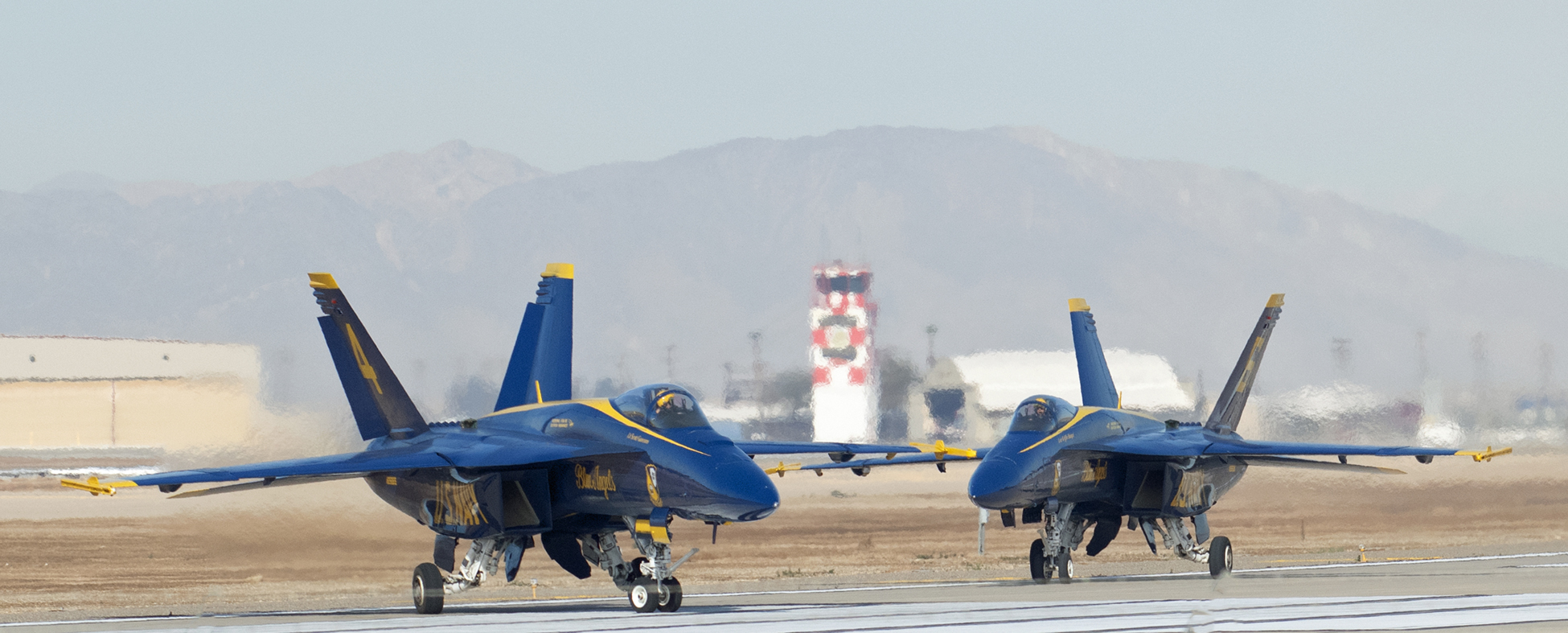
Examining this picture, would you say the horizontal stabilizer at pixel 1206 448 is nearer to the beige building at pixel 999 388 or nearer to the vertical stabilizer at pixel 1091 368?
the vertical stabilizer at pixel 1091 368

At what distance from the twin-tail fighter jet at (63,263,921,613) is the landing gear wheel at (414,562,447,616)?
2 centimetres

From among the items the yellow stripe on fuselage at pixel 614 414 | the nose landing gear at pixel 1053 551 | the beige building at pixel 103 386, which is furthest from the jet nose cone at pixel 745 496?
the beige building at pixel 103 386

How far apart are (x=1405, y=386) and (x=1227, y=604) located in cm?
3510

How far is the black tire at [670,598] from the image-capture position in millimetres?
18734

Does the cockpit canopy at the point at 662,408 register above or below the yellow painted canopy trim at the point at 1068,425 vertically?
above

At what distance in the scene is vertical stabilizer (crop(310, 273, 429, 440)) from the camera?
73.7ft

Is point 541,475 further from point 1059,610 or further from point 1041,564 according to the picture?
point 1041,564

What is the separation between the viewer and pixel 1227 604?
60.2 feet

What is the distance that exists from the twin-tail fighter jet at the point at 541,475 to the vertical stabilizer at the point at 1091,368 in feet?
21.7

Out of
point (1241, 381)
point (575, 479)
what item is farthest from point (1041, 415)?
point (575, 479)

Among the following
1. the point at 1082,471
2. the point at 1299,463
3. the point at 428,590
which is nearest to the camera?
the point at 428,590

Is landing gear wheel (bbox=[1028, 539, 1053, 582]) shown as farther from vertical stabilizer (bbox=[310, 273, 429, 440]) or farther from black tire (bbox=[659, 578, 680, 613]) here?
vertical stabilizer (bbox=[310, 273, 429, 440])

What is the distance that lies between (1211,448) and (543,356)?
32.1 feet

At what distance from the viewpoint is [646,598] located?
18.7 m
